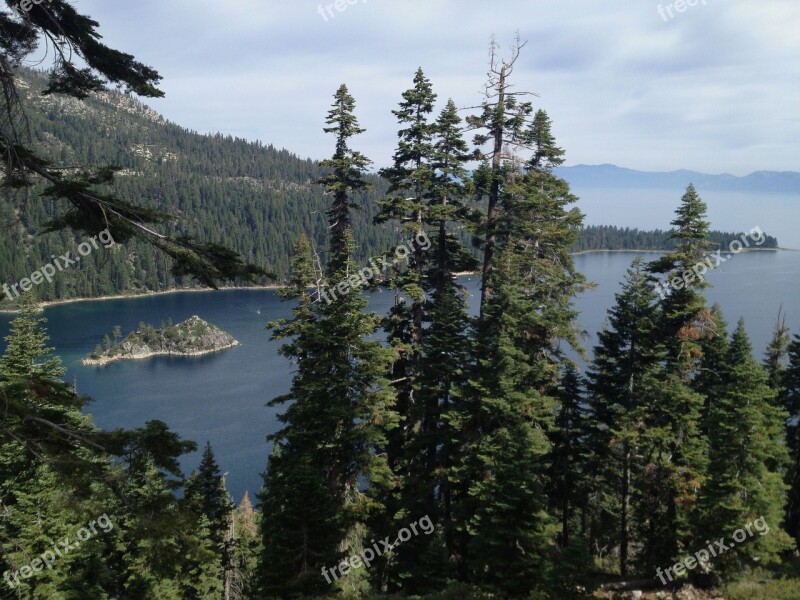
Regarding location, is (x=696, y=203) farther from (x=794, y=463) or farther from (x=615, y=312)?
(x=794, y=463)

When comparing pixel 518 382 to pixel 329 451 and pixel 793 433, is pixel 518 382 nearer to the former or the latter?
A: pixel 329 451

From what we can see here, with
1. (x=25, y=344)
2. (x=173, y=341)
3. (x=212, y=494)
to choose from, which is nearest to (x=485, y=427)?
(x=212, y=494)

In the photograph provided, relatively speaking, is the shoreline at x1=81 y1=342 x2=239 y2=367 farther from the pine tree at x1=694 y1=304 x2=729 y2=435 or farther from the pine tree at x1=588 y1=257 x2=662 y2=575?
the pine tree at x1=694 y1=304 x2=729 y2=435

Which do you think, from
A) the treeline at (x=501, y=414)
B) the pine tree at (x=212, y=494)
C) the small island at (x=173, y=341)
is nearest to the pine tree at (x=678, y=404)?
the treeline at (x=501, y=414)

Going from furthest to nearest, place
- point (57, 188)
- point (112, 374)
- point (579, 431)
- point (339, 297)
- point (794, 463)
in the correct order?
point (112, 374) < point (794, 463) < point (579, 431) < point (339, 297) < point (57, 188)

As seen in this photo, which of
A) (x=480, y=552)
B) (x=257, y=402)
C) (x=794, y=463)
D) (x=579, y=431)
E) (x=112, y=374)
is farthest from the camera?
(x=112, y=374)

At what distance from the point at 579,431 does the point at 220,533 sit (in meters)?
19.4

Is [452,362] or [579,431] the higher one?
[452,362]

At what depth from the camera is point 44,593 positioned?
56.5 ft

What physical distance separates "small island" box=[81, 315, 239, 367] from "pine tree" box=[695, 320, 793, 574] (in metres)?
101

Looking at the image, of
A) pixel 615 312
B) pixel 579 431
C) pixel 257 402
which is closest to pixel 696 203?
pixel 615 312

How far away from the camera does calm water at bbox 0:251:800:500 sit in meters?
65.8

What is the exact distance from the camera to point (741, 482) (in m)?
16.3

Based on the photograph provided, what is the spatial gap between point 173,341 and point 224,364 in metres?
18.2
